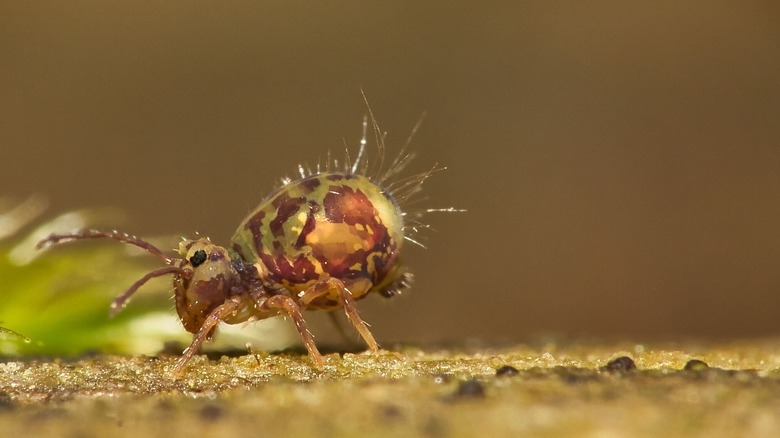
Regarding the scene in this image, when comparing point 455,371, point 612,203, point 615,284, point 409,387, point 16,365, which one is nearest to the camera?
point 409,387

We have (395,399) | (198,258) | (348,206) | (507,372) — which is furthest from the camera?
(348,206)

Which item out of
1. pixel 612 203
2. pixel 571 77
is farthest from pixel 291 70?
pixel 612 203

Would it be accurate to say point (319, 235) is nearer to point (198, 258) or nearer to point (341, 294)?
point (341, 294)

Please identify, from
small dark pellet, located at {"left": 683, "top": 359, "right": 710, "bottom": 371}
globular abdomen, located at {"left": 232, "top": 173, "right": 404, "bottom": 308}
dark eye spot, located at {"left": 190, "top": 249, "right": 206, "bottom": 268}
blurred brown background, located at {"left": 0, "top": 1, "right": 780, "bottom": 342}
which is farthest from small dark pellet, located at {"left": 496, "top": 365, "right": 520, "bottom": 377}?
blurred brown background, located at {"left": 0, "top": 1, "right": 780, "bottom": 342}

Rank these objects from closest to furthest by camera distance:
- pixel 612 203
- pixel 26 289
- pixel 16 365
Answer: pixel 16 365 < pixel 26 289 < pixel 612 203

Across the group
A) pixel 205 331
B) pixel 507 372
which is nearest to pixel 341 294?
pixel 205 331

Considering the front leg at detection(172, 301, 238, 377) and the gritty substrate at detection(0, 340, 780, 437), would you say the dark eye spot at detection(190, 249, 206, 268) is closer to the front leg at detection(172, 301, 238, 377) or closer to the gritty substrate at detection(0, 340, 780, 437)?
the front leg at detection(172, 301, 238, 377)

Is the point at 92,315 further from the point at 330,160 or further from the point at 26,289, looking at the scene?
the point at 330,160
